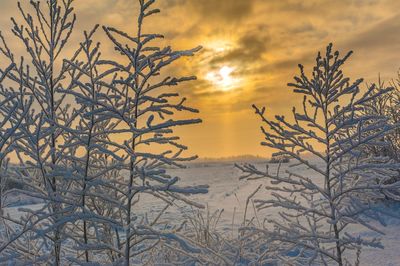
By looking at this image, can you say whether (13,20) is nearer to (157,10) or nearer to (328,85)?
(157,10)

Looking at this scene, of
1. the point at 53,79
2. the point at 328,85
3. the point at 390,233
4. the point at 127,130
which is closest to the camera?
the point at 127,130

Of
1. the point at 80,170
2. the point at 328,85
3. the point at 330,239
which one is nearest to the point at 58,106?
the point at 80,170

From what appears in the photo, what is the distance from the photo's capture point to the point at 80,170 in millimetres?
2527

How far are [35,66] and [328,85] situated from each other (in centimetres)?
243

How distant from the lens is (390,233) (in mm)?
5340

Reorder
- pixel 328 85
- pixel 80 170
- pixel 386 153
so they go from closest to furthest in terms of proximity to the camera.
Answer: pixel 80 170 < pixel 328 85 < pixel 386 153

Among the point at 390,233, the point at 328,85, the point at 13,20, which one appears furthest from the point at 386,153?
the point at 13,20

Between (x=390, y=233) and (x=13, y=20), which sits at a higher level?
(x=13, y=20)

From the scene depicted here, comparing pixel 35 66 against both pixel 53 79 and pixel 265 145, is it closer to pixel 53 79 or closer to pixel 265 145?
pixel 53 79

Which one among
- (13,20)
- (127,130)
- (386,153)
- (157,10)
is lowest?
(386,153)

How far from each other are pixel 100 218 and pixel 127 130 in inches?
22.7

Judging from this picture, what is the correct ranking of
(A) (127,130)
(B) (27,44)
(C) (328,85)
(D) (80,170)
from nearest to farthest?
(A) (127,130) < (D) (80,170) < (C) (328,85) < (B) (27,44)

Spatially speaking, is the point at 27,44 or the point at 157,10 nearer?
the point at 157,10

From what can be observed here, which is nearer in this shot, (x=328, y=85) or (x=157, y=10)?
(x=157, y=10)
